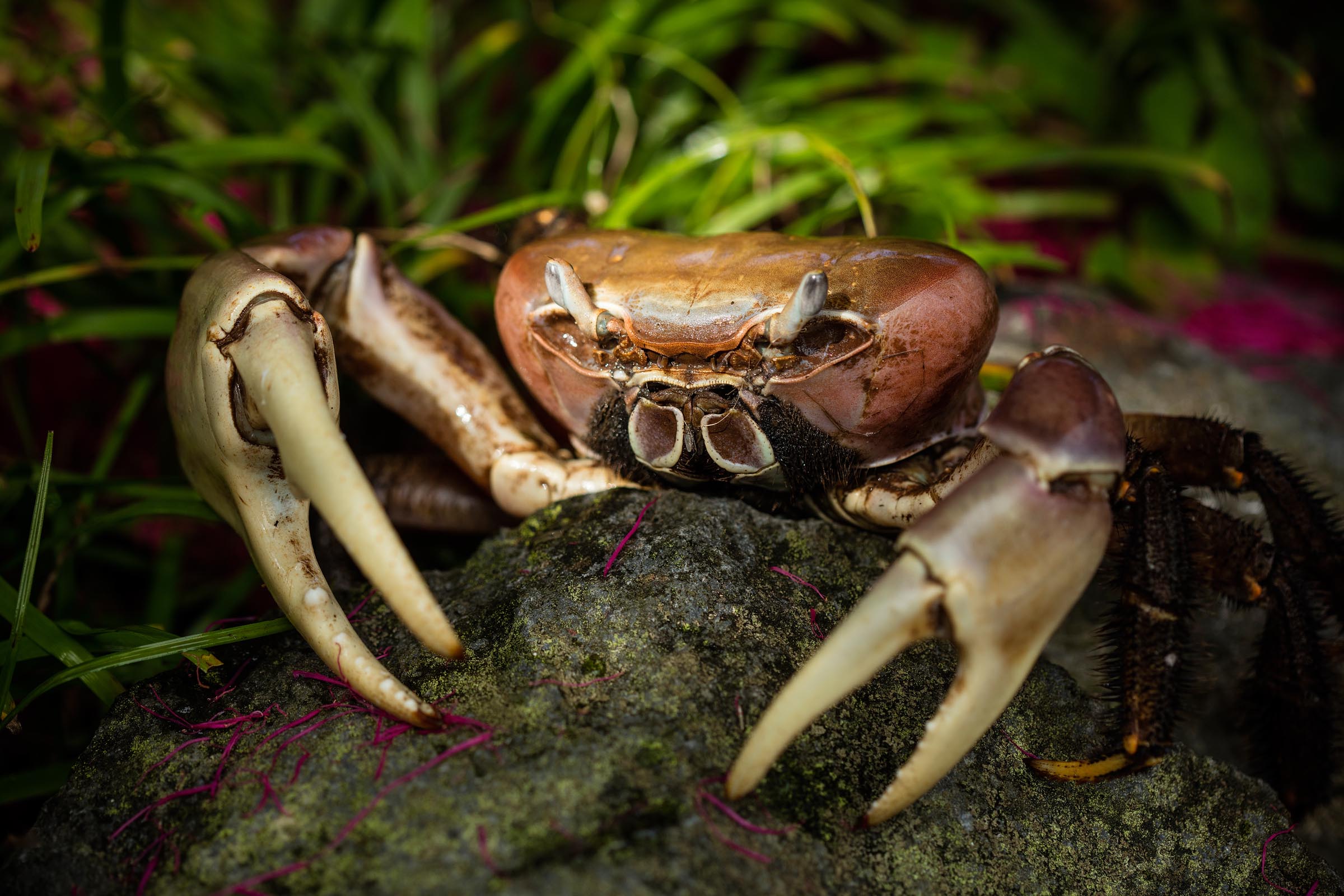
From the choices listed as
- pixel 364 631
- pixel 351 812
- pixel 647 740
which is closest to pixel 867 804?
pixel 647 740

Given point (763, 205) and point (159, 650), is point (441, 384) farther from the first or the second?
point (763, 205)

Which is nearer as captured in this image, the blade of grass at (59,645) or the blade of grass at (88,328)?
the blade of grass at (59,645)

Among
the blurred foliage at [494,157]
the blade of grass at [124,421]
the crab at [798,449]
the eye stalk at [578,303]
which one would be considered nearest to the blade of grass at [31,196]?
the blurred foliage at [494,157]

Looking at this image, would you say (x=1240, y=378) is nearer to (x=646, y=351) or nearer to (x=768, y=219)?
(x=768, y=219)

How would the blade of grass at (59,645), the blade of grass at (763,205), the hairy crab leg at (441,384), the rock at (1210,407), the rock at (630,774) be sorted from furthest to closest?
the blade of grass at (763,205), the rock at (1210,407), the hairy crab leg at (441,384), the blade of grass at (59,645), the rock at (630,774)

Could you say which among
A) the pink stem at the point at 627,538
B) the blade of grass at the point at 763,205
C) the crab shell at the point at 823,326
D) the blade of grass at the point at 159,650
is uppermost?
the crab shell at the point at 823,326

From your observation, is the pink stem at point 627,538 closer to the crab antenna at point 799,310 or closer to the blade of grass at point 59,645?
the crab antenna at point 799,310

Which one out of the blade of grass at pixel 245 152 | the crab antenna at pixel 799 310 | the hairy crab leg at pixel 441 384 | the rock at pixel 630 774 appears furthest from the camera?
the blade of grass at pixel 245 152
